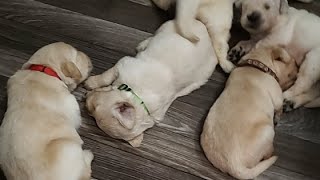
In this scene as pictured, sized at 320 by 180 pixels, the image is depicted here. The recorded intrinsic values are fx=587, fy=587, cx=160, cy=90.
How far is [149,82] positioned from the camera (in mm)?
2199

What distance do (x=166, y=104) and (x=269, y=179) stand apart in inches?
19.2

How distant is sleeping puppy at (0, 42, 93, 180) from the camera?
1856mm

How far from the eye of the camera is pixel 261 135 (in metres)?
2.02

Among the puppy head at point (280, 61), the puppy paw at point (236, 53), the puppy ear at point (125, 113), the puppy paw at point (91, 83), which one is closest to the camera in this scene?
the puppy ear at point (125, 113)

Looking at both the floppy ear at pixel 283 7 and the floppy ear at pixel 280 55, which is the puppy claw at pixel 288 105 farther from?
the floppy ear at pixel 283 7

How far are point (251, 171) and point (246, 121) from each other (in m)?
0.17

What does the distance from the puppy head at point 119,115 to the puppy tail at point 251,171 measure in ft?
1.27

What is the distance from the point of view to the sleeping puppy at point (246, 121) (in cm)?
200

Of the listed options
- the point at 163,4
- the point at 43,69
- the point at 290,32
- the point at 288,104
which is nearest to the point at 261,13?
the point at 290,32

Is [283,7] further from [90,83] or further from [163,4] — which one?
[90,83]

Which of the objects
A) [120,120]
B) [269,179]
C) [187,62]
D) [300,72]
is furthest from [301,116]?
[120,120]

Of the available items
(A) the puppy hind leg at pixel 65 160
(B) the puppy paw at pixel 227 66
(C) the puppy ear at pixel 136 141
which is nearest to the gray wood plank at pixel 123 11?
(B) the puppy paw at pixel 227 66

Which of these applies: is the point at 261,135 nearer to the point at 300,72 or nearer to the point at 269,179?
the point at 269,179

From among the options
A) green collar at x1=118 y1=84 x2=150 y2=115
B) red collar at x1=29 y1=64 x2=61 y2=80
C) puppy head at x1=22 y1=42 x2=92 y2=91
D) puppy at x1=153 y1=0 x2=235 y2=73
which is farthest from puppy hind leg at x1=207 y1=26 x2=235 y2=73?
red collar at x1=29 y1=64 x2=61 y2=80
